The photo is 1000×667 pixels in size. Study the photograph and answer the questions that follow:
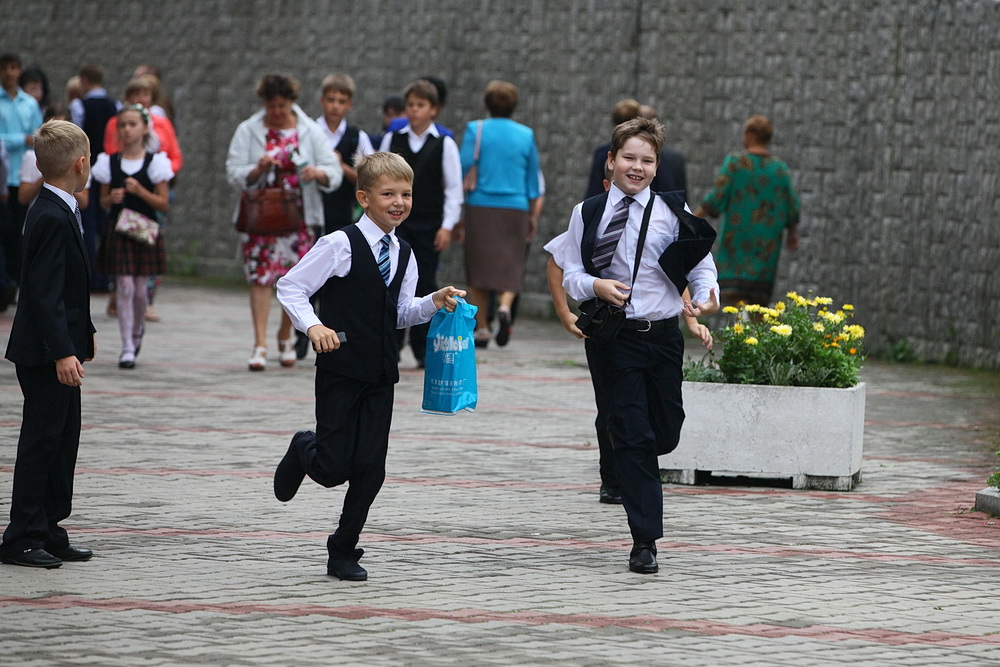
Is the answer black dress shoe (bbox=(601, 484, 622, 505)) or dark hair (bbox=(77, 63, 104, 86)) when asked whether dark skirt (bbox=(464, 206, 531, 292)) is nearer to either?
dark hair (bbox=(77, 63, 104, 86))

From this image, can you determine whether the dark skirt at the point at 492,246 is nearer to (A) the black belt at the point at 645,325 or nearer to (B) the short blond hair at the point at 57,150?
(A) the black belt at the point at 645,325

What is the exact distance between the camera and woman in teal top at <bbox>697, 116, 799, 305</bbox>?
12.4 metres

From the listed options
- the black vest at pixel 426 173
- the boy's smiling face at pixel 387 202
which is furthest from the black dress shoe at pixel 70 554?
the black vest at pixel 426 173

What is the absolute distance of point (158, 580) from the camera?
18.9 feet

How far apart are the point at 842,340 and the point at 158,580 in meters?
4.05

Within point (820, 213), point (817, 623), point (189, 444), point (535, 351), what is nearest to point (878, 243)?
point (820, 213)

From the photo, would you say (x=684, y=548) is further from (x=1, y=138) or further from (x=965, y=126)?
(x=1, y=138)

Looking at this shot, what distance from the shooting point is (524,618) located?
540cm

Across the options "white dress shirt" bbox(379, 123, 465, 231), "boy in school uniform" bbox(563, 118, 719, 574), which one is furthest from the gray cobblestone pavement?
"white dress shirt" bbox(379, 123, 465, 231)

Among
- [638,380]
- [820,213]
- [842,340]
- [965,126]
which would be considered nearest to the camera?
[638,380]

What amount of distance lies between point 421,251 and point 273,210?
1223 mm

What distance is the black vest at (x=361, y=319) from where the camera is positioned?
19.3ft

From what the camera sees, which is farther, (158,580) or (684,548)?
(684,548)

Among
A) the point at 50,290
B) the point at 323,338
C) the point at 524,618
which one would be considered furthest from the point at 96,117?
the point at 524,618
